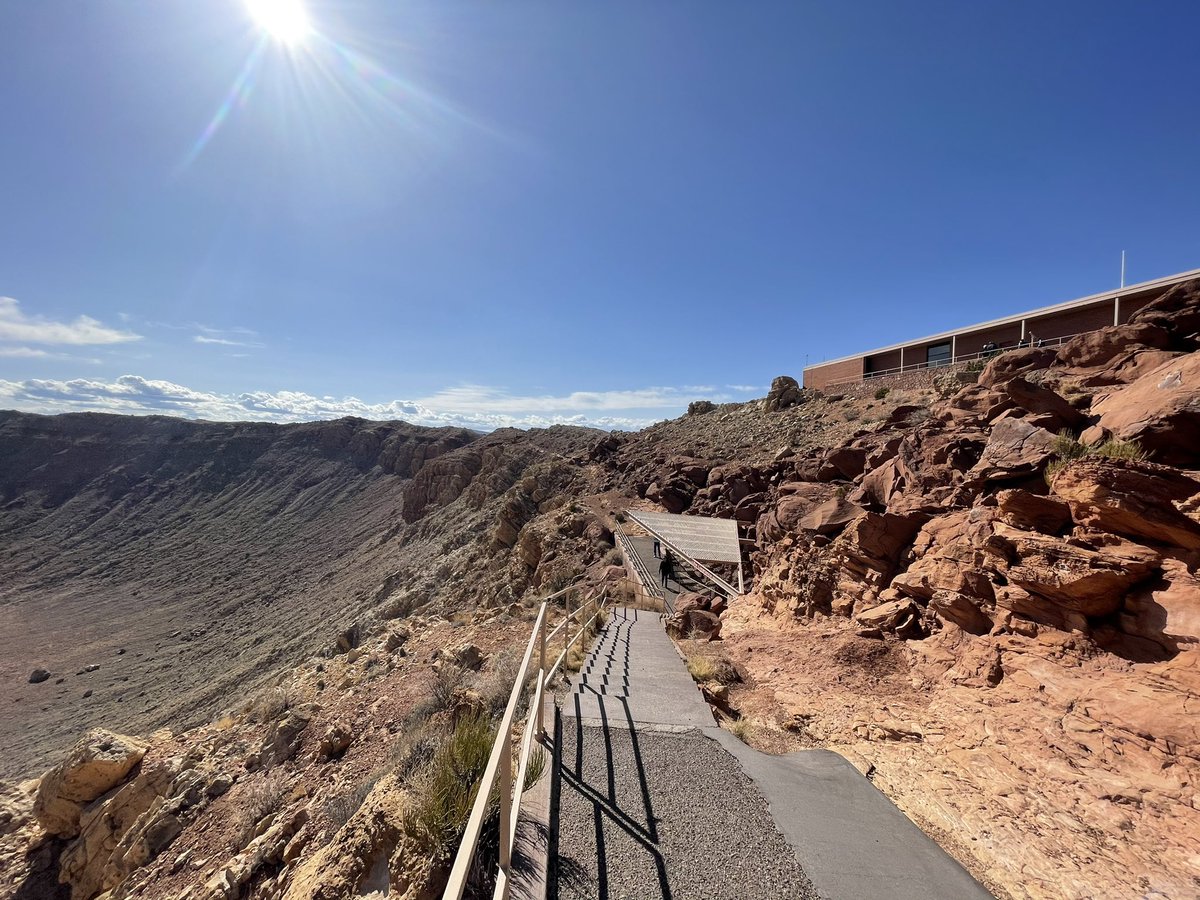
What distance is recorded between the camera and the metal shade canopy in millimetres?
16594

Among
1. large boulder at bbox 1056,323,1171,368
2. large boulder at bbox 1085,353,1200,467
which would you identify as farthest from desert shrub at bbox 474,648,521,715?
large boulder at bbox 1056,323,1171,368

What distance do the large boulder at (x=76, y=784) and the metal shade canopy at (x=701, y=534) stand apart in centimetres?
1467

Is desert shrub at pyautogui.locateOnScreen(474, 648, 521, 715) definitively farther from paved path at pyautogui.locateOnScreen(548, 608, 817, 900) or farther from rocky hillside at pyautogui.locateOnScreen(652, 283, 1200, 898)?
rocky hillside at pyautogui.locateOnScreen(652, 283, 1200, 898)

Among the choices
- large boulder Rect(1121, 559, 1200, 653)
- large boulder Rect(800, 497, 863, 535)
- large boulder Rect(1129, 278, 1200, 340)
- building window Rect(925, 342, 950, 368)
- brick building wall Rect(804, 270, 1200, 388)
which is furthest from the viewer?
building window Rect(925, 342, 950, 368)

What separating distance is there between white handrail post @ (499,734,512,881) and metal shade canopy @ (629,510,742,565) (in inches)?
528

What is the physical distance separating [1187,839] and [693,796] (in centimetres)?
340

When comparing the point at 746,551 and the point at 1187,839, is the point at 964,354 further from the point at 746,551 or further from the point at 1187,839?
the point at 1187,839

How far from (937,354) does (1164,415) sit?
2487 cm

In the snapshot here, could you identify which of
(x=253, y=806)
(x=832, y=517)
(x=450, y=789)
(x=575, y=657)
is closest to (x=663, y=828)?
(x=450, y=789)

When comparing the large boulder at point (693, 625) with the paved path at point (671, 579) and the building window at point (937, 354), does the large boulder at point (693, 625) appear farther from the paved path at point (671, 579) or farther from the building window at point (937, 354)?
the building window at point (937, 354)

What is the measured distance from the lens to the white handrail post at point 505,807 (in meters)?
2.05

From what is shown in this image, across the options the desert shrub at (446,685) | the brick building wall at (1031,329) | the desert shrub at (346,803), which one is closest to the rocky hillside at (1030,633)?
the desert shrub at (446,685)

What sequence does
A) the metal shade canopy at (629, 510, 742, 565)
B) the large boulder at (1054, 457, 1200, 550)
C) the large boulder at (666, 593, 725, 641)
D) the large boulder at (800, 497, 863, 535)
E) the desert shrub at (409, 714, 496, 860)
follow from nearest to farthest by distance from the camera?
the desert shrub at (409, 714, 496, 860), the large boulder at (1054, 457, 1200, 550), the large boulder at (666, 593, 725, 641), the large boulder at (800, 497, 863, 535), the metal shade canopy at (629, 510, 742, 565)

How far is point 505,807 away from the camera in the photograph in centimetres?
212
